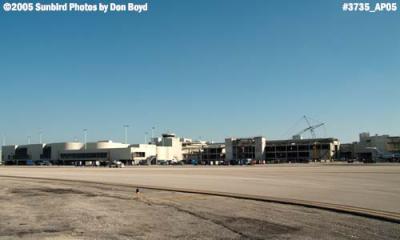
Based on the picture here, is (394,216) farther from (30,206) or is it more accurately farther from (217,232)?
(30,206)

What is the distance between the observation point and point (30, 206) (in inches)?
918

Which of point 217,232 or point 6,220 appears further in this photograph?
point 6,220

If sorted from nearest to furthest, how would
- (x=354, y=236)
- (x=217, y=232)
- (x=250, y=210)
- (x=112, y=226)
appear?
(x=354, y=236) < (x=217, y=232) < (x=112, y=226) < (x=250, y=210)

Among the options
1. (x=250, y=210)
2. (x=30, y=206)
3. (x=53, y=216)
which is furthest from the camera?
(x=30, y=206)

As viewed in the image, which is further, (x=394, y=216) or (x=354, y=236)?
(x=394, y=216)

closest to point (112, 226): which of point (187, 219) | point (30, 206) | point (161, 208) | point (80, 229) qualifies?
point (80, 229)

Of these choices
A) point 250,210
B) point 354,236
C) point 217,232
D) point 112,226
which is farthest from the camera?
point 250,210

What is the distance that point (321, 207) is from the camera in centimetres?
2067

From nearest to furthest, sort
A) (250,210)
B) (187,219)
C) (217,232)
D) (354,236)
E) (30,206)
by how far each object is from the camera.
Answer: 1. (354,236)
2. (217,232)
3. (187,219)
4. (250,210)
5. (30,206)

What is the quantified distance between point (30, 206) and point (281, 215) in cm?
1228

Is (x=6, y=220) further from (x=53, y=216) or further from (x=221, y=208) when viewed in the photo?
(x=221, y=208)

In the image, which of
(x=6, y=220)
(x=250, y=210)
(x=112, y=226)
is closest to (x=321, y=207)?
(x=250, y=210)

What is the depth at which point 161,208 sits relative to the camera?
21406 millimetres

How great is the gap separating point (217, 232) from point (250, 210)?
19.6 ft
